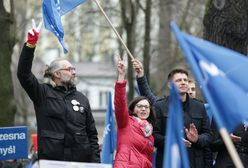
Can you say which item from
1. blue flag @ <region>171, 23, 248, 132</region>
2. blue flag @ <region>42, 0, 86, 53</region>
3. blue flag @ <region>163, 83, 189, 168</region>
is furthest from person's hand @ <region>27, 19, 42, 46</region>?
blue flag @ <region>171, 23, 248, 132</region>

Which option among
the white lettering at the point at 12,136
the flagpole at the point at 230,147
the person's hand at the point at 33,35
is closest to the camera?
the flagpole at the point at 230,147

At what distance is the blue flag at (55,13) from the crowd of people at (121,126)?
0.65m

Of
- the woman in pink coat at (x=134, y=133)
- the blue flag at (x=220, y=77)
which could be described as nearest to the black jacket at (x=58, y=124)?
the woman in pink coat at (x=134, y=133)

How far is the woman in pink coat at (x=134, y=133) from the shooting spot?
24.4 ft

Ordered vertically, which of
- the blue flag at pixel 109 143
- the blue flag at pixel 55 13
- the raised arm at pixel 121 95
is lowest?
the blue flag at pixel 109 143

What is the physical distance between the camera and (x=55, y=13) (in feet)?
27.9

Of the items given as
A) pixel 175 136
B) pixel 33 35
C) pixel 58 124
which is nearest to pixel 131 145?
pixel 58 124

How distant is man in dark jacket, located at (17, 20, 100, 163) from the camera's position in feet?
25.0

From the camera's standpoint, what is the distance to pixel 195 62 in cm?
529

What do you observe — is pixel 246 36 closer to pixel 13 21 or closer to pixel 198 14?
pixel 13 21

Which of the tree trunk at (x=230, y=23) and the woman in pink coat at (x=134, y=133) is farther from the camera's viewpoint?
the tree trunk at (x=230, y=23)

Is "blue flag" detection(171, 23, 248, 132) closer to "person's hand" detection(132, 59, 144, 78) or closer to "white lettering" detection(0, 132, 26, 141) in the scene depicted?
"person's hand" detection(132, 59, 144, 78)

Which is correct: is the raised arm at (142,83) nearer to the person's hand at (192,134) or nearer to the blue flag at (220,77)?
the person's hand at (192,134)

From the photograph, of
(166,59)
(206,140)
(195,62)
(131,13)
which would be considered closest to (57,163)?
(206,140)
